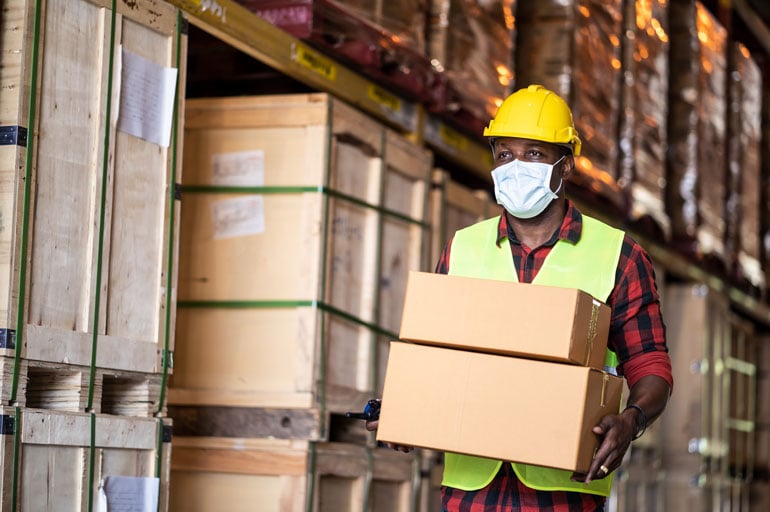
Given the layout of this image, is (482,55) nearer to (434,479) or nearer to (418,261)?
(418,261)

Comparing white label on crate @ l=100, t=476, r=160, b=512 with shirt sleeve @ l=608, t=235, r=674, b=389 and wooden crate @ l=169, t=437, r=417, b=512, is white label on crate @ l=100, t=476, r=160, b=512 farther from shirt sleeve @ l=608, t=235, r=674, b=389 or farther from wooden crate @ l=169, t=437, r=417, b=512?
shirt sleeve @ l=608, t=235, r=674, b=389

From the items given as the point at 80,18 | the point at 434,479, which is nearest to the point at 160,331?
the point at 80,18

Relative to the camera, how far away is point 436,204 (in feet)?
23.3

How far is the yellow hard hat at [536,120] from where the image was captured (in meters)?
3.93

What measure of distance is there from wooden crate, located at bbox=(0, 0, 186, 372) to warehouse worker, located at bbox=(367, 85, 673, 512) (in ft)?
4.15

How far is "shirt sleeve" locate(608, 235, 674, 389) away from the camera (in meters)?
3.76

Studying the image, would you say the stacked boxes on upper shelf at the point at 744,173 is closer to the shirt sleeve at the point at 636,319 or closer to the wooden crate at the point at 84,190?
the wooden crate at the point at 84,190

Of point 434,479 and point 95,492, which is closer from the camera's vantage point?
point 95,492

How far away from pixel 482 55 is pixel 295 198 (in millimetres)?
2280

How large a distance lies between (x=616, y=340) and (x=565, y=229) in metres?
0.36

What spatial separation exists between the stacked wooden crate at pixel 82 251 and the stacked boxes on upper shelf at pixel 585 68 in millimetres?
4041

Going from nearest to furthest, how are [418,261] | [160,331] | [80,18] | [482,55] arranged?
[80,18], [160,331], [418,261], [482,55]

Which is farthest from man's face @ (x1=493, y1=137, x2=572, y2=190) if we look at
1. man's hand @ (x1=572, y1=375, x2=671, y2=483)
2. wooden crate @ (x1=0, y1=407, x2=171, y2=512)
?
wooden crate @ (x1=0, y1=407, x2=171, y2=512)

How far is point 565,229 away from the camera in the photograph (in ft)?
12.7
